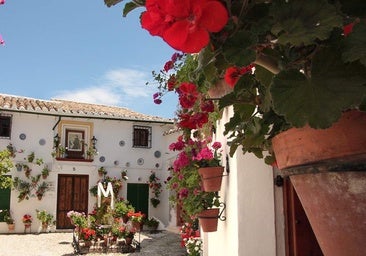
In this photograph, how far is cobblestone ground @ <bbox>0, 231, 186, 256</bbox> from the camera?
1186cm

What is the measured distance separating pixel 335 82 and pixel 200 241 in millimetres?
7729

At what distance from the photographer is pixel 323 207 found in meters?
0.88

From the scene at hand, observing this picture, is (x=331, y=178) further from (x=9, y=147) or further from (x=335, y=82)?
(x=9, y=147)

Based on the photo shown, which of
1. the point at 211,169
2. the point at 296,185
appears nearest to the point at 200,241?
the point at 211,169

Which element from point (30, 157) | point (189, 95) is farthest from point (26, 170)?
point (189, 95)

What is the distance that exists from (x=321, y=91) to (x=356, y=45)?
0.10 meters

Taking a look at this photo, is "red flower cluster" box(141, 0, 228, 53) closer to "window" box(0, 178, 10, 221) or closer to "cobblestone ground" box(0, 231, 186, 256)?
"cobblestone ground" box(0, 231, 186, 256)

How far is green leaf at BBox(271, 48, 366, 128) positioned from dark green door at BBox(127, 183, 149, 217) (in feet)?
61.0

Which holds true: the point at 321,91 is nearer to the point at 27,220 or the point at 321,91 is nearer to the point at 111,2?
the point at 111,2

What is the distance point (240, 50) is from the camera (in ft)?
2.67

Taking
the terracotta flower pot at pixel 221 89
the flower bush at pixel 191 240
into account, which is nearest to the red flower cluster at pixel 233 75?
the terracotta flower pot at pixel 221 89

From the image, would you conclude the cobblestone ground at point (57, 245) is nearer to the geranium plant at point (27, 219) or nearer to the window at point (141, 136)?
the geranium plant at point (27, 219)

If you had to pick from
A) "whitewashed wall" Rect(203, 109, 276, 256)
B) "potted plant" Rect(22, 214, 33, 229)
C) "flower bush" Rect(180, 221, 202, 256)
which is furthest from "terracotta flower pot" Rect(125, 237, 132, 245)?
"whitewashed wall" Rect(203, 109, 276, 256)

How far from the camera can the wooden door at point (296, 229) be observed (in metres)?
3.97
